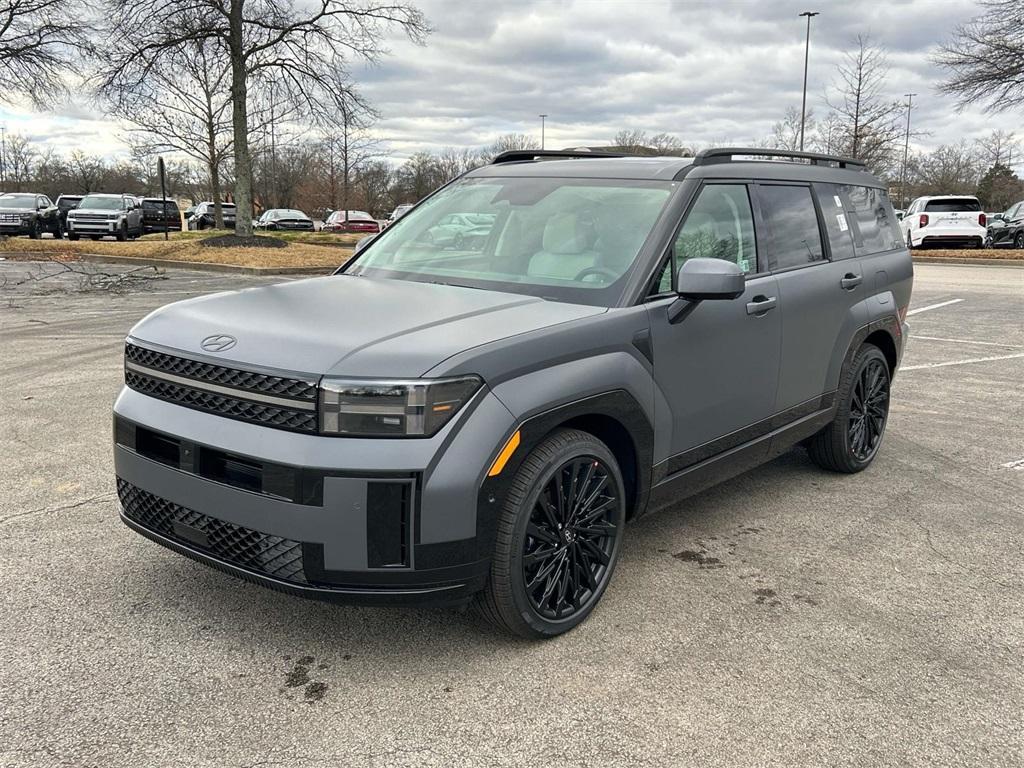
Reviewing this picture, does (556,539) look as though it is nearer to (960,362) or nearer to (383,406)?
(383,406)

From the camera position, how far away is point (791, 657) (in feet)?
10.2

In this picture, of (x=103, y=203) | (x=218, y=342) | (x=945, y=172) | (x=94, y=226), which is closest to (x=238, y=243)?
(x=94, y=226)

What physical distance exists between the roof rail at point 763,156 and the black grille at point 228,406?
7.63 feet

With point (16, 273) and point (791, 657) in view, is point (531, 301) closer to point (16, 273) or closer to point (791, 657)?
point (791, 657)

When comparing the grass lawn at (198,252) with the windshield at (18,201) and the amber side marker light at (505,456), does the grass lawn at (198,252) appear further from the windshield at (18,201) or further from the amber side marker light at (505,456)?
the amber side marker light at (505,456)

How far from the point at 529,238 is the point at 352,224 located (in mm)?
36866

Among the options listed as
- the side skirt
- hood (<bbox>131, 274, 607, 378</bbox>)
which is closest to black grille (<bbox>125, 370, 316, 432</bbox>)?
hood (<bbox>131, 274, 607, 378</bbox>)

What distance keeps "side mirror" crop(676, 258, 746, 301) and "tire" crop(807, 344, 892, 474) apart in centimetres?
185

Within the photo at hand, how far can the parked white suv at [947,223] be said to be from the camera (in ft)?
85.4

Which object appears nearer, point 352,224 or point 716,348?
point 716,348

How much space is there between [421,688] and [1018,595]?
261 cm

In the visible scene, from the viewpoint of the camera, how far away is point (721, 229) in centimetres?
409

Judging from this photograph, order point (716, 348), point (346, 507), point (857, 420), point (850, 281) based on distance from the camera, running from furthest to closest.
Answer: point (857, 420), point (850, 281), point (716, 348), point (346, 507)

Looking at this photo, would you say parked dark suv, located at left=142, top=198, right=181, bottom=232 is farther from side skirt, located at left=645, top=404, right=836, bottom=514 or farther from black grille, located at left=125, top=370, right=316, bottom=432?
black grille, located at left=125, top=370, right=316, bottom=432
